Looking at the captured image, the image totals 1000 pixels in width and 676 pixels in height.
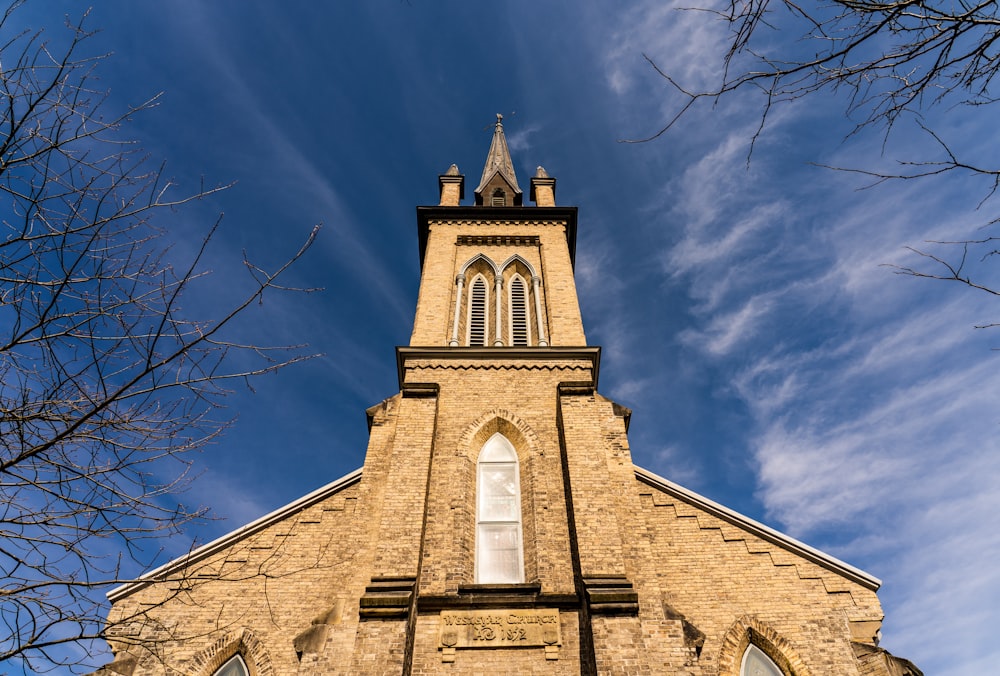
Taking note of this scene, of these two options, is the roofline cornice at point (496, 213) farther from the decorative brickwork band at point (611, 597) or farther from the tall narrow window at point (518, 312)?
the decorative brickwork band at point (611, 597)

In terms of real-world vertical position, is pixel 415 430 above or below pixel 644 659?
above

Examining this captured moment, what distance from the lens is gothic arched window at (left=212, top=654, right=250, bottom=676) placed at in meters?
8.95

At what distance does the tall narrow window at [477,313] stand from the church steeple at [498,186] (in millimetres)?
6043

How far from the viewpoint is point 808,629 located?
927 cm

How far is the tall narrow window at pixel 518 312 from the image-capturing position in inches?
Result: 573

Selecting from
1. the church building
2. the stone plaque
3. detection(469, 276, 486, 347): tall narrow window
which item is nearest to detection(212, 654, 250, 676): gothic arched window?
the church building

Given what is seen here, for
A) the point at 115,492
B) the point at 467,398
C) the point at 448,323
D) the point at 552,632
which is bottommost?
the point at 115,492

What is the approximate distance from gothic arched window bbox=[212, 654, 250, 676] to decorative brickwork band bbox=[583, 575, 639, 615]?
5.44 m

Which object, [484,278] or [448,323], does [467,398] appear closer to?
[448,323]

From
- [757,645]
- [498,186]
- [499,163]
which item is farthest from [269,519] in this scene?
[499,163]

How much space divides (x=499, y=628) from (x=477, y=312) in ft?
27.9

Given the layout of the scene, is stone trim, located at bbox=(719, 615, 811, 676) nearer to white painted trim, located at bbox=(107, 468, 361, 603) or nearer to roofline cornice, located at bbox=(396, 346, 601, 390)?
roofline cornice, located at bbox=(396, 346, 601, 390)

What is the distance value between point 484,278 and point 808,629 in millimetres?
10958

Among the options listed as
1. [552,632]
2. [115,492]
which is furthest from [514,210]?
[115,492]
